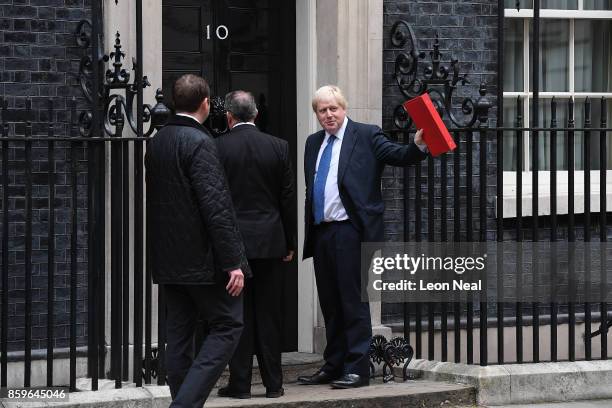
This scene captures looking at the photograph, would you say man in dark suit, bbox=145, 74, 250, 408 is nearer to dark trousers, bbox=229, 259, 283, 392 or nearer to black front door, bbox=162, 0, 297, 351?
dark trousers, bbox=229, 259, 283, 392

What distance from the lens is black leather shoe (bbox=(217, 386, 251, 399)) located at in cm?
802

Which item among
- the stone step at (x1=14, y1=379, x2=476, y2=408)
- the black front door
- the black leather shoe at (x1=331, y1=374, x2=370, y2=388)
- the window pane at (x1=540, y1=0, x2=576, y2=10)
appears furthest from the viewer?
the window pane at (x1=540, y1=0, x2=576, y2=10)

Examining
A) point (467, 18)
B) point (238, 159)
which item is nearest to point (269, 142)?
point (238, 159)

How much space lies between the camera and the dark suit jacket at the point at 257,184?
7.94m

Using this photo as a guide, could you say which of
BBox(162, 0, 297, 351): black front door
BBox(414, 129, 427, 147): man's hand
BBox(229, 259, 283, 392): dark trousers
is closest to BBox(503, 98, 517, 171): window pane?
BBox(162, 0, 297, 351): black front door

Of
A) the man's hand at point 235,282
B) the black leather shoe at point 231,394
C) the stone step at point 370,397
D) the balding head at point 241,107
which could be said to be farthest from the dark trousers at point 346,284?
the man's hand at point 235,282

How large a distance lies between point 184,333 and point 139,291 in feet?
3.30

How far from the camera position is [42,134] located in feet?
28.3

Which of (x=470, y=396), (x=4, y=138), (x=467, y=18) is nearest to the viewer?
(x=4, y=138)

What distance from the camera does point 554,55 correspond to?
1054 centimetres

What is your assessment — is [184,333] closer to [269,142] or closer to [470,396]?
[269,142]

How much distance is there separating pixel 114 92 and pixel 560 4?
11.6 feet

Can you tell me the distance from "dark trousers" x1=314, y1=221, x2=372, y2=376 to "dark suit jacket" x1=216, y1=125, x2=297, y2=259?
406 mm

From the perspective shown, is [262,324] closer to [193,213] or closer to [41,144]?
[193,213]
